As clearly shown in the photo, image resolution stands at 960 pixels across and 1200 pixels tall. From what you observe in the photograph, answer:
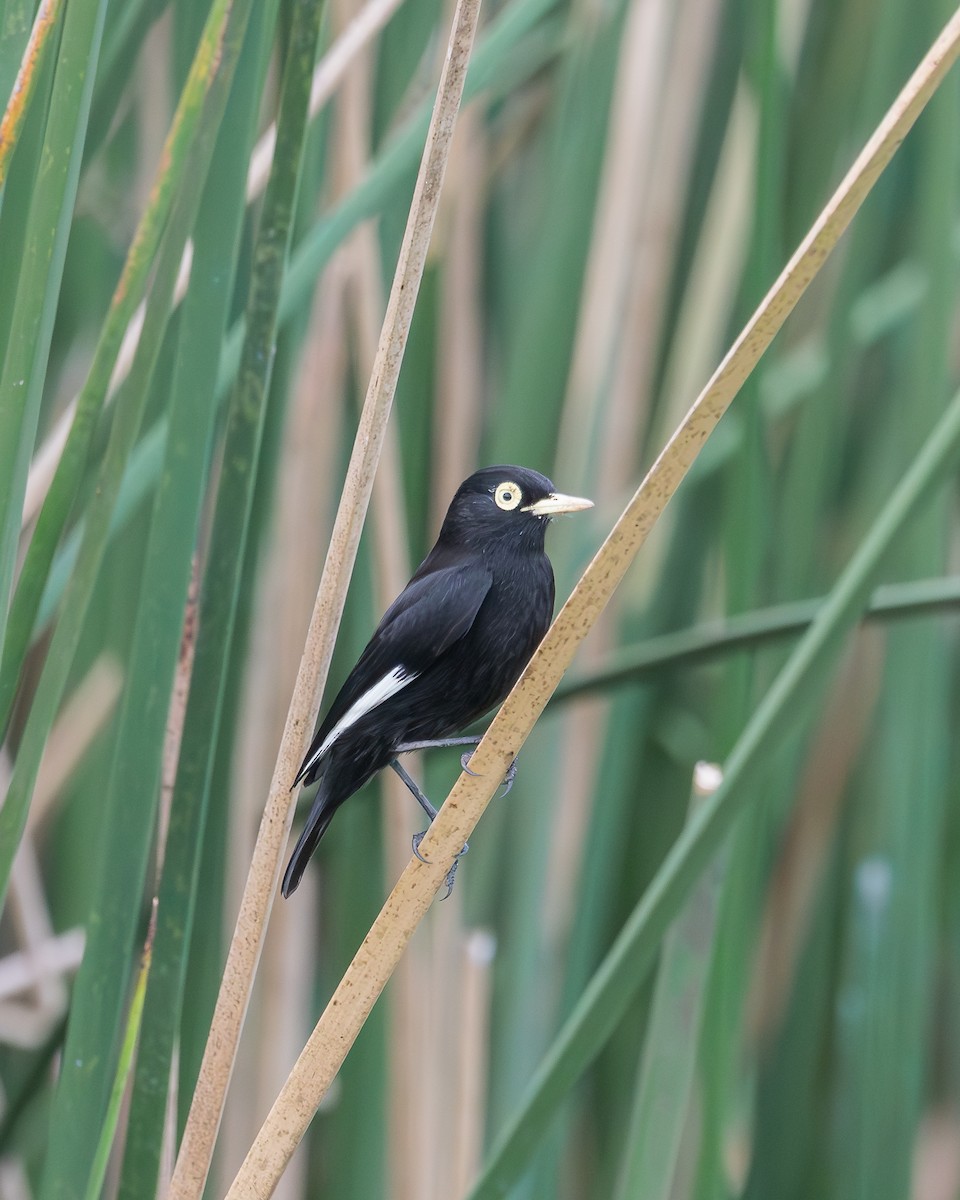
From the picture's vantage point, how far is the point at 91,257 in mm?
1074

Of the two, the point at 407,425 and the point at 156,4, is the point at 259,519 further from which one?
the point at 156,4

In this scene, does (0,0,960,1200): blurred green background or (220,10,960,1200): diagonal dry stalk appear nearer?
(220,10,960,1200): diagonal dry stalk

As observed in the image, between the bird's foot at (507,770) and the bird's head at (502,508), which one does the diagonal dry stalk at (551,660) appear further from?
the bird's head at (502,508)

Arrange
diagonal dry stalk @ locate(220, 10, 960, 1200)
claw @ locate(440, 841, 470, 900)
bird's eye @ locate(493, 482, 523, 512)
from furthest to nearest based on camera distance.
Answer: bird's eye @ locate(493, 482, 523, 512) < claw @ locate(440, 841, 470, 900) < diagonal dry stalk @ locate(220, 10, 960, 1200)

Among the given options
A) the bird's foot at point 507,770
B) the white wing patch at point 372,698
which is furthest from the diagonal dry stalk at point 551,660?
the white wing patch at point 372,698

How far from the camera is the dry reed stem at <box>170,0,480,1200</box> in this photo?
1.50 ft

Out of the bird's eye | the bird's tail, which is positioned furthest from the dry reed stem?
the bird's eye

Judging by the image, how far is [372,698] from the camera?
0.61m

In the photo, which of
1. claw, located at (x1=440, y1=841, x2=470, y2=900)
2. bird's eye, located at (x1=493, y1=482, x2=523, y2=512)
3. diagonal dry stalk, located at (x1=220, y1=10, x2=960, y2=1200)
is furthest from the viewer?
bird's eye, located at (x1=493, y1=482, x2=523, y2=512)

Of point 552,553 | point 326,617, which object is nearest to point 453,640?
point 326,617

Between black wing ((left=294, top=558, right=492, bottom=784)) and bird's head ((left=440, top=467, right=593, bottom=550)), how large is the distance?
0.10ft

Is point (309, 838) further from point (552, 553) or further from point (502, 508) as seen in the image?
point (552, 553)

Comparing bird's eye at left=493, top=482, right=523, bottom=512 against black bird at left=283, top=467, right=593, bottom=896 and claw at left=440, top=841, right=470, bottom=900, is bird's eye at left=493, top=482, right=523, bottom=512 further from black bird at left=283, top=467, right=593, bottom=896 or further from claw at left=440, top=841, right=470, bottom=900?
claw at left=440, top=841, right=470, bottom=900

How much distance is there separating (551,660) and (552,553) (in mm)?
547
